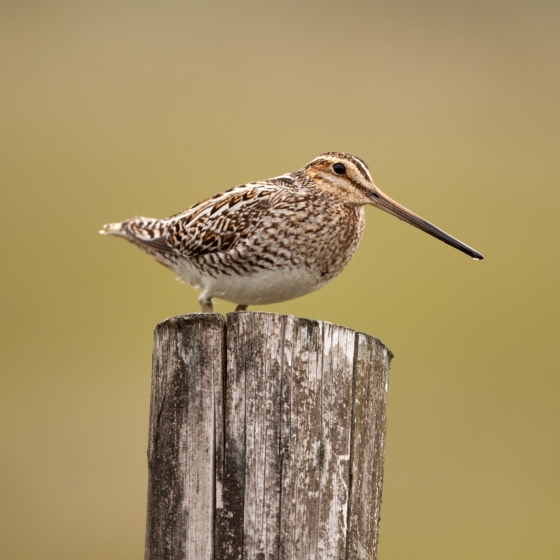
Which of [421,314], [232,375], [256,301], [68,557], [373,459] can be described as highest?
[421,314]

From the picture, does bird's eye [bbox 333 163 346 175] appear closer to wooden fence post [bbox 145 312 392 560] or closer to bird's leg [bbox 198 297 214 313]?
bird's leg [bbox 198 297 214 313]

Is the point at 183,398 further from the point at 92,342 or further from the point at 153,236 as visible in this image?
the point at 92,342

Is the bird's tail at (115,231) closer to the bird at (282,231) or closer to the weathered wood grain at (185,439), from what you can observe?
the bird at (282,231)

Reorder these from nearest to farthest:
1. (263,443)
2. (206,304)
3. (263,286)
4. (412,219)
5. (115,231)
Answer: (263,443) → (412,219) → (263,286) → (206,304) → (115,231)

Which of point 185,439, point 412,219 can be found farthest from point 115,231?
point 185,439

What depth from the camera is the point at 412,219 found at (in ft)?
17.9

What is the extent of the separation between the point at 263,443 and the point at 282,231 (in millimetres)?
2394

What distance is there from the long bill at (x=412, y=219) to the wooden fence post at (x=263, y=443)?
1821mm

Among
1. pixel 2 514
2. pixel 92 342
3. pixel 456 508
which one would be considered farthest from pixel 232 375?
pixel 92 342

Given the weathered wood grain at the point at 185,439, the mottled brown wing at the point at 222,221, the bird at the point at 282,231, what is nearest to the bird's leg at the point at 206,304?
the bird at the point at 282,231

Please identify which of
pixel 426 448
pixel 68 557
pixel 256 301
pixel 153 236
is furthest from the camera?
pixel 426 448

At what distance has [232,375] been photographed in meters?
3.37

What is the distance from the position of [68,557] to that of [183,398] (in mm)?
6971

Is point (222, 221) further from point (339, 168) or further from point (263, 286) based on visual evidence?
point (339, 168)
